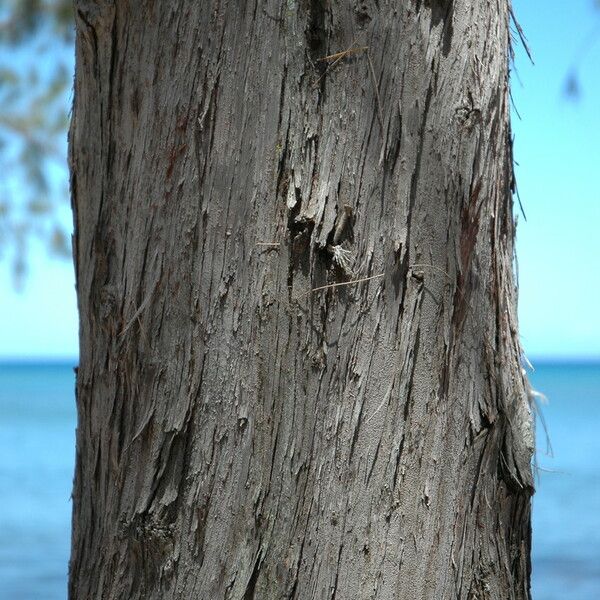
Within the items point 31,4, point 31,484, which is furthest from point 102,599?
point 31,484

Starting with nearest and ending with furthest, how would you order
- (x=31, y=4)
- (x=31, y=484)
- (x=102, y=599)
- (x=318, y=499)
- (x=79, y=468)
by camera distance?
(x=318, y=499) → (x=102, y=599) → (x=79, y=468) → (x=31, y=4) → (x=31, y=484)

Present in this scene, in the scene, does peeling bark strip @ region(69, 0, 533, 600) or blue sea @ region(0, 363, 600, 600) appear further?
blue sea @ region(0, 363, 600, 600)

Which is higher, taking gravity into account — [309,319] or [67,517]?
[309,319]

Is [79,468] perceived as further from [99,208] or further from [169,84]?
[169,84]

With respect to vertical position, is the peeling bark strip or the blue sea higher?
the peeling bark strip

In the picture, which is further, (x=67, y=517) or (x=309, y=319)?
(x=67, y=517)

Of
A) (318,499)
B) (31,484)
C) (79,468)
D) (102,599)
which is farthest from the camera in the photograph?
(31,484)

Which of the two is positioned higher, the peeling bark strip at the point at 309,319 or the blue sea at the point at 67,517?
the peeling bark strip at the point at 309,319

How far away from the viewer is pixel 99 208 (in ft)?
4.20

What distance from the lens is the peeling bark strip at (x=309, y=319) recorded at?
111 centimetres

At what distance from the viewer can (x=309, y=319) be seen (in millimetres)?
1115

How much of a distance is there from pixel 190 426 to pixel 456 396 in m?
0.38

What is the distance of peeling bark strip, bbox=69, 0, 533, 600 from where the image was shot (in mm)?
1109

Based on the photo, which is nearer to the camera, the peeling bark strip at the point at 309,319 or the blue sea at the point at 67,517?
the peeling bark strip at the point at 309,319
